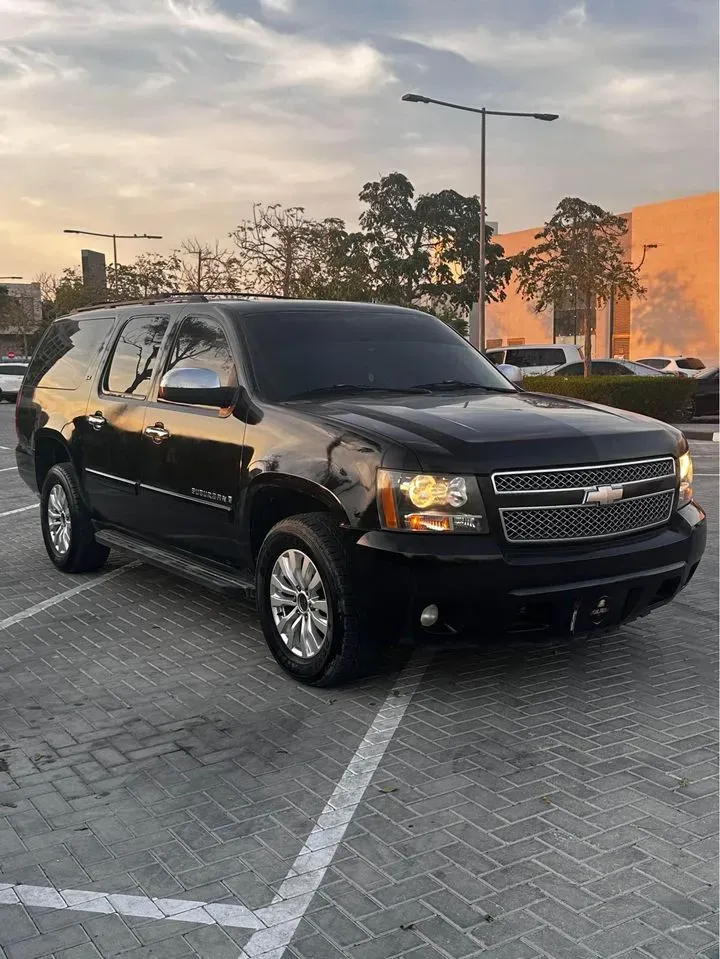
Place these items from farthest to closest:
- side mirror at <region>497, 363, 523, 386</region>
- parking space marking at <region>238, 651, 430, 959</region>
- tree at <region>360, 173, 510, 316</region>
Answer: tree at <region>360, 173, 510, 316</region>, side mirror at <region>497, 363, 523, 386</region>, parking space marking at <region>238, 651, 430, 959</region>

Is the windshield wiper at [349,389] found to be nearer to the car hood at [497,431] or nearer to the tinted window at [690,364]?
the car hood at [497,431]

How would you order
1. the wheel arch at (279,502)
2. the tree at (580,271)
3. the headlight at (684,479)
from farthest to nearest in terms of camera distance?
the tree at (580,271), the headlight at (684,479), the wheel arch at (279,502)

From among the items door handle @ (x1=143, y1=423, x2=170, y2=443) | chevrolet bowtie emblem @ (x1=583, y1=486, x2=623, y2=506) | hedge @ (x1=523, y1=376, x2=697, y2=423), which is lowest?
hedge @ (x1=523, y1=376, x2=697, y2=423)

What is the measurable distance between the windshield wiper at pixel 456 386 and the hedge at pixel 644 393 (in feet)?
53.9

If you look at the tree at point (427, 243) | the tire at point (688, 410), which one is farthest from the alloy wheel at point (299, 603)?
the tree at point (427, 243)

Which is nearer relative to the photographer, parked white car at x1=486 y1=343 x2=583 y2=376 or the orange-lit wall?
parked white car at x1=486 y1=343 x2=583 y2=376

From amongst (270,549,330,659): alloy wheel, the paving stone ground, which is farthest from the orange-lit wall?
(270,549,330,659): alloy wheel

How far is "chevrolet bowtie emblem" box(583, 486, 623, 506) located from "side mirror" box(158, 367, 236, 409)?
1970mm

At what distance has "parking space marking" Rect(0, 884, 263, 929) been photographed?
119 inches

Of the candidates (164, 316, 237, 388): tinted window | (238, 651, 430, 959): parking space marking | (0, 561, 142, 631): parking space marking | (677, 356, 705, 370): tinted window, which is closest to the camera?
(238, 651, 430, 959): parking space marking

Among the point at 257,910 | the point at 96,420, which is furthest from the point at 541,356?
the point at 257,910

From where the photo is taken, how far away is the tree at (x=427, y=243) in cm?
3953

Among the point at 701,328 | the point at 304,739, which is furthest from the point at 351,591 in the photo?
the point at 701,328

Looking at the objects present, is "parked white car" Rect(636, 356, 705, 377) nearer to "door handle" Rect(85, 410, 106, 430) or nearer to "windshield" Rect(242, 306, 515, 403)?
"windshield" Rect(242, 306, 515, 403)
